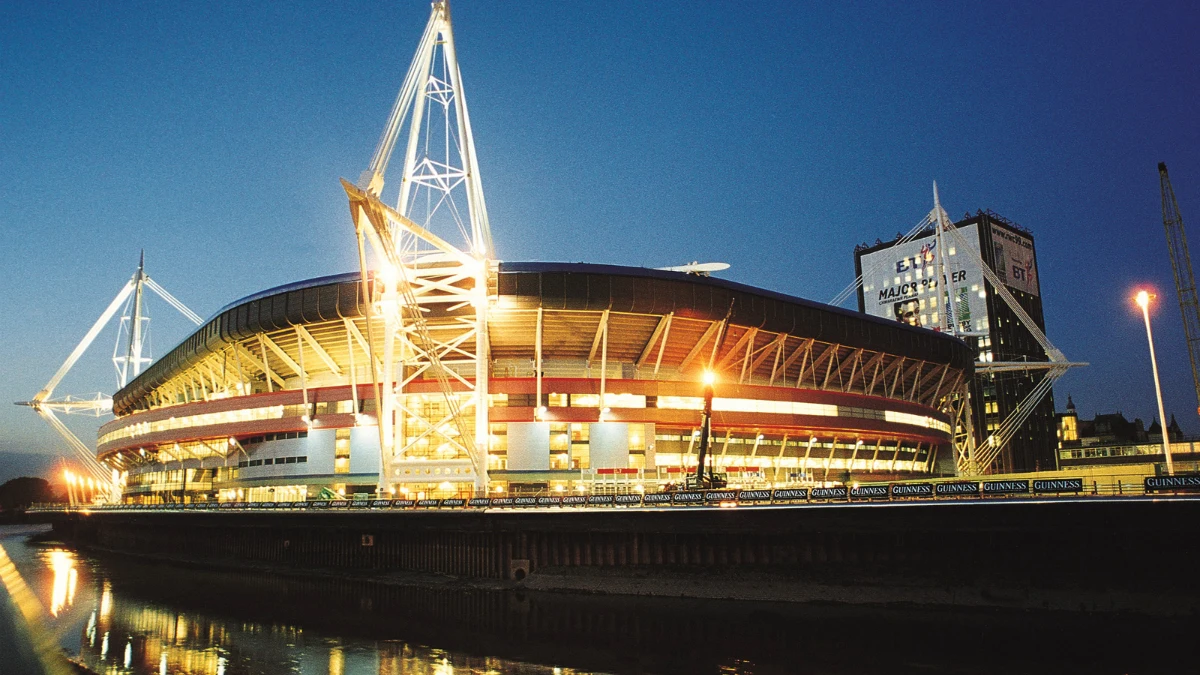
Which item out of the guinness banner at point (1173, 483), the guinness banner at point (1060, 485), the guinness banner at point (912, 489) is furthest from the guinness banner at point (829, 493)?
the guinness banner at point (1173, 483)

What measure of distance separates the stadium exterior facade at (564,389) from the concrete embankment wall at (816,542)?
11265 millimetres

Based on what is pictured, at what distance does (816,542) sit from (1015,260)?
6097 inches

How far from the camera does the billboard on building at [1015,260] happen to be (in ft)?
536

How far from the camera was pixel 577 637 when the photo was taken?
31.6m

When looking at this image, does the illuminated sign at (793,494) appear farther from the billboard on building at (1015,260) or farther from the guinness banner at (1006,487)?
the billboard on building at (1015,260)

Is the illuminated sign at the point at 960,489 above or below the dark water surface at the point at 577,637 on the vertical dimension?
above

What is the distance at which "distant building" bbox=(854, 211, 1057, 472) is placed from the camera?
512ft

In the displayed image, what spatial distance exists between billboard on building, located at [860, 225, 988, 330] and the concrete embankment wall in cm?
12595

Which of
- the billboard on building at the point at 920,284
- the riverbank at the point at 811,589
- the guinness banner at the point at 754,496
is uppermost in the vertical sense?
the billboard on building at the point at 920,284

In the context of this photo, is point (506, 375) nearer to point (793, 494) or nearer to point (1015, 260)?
point (793, 494)

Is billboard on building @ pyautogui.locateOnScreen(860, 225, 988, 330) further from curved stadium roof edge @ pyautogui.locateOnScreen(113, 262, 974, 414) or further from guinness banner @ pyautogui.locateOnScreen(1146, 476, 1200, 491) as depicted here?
guinness banner @ pyautogui.locateOnScreen(1146, 476, 1200, 491)

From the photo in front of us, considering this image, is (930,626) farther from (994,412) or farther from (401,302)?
(994,412)

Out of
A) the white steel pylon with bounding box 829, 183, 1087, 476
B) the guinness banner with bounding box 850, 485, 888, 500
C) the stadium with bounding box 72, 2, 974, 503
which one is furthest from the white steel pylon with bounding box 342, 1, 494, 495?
the white steel pylon with bounding box 829, 183, 1087, 476

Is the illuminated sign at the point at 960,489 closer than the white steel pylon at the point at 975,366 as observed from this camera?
Yes
